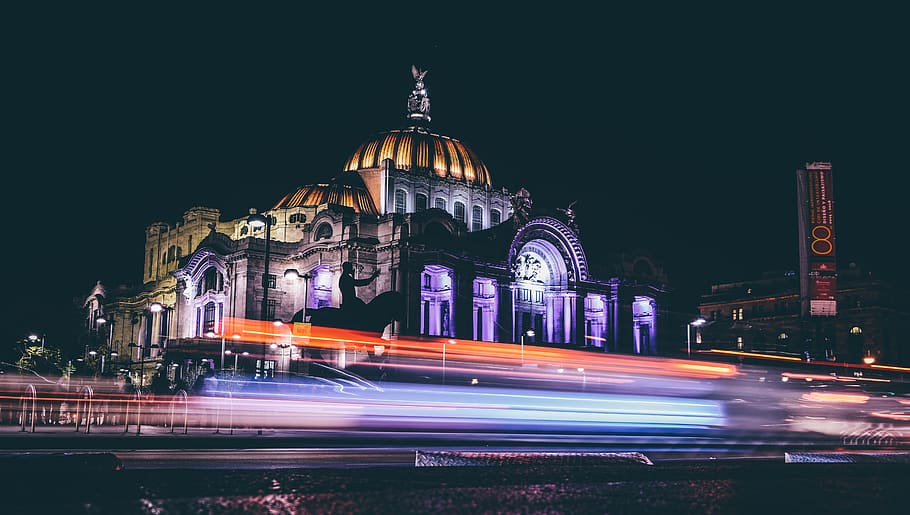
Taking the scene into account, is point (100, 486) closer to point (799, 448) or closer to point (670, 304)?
point (799, 448)

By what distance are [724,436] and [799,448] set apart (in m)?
1.87

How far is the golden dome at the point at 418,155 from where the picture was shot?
93625 mm

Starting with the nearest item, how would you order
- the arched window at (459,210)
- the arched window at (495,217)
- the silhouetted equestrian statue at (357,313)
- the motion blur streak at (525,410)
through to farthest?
the motion blur streak at (525,410)
the silhouetted equestrian statue at (357,313)
the arched window at (459,210)
the arched window at (495,217)

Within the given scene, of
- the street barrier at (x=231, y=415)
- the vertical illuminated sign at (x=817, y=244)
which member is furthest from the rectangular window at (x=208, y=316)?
the street barrier at (x=231, y=415)

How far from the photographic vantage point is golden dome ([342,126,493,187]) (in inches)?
3686

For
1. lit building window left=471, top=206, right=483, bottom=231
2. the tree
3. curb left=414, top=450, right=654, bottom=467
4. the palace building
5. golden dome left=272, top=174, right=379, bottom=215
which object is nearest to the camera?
curb left=414, top=450, right=654, bottom=467

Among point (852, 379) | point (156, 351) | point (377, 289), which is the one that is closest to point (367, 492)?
point (852, 379)

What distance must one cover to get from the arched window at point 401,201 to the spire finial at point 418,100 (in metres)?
17.4

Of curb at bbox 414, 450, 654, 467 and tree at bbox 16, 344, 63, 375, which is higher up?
tree at bbox 16, 344, 63, 375

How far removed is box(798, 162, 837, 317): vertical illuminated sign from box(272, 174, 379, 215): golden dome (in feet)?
147

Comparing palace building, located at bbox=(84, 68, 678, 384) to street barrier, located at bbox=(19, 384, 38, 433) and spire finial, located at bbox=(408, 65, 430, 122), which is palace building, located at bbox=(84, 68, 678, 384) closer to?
spire finial, located at bbox=(408, 65, 430, 122)

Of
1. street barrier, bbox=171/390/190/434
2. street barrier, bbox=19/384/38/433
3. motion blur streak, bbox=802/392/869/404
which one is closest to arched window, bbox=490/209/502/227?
street barrier, bbox=19/384/38/433

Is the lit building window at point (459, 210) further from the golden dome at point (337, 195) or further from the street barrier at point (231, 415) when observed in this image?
the street barrier at point (231, 415)

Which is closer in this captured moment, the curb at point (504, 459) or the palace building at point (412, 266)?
the curb at point (504, 459)
